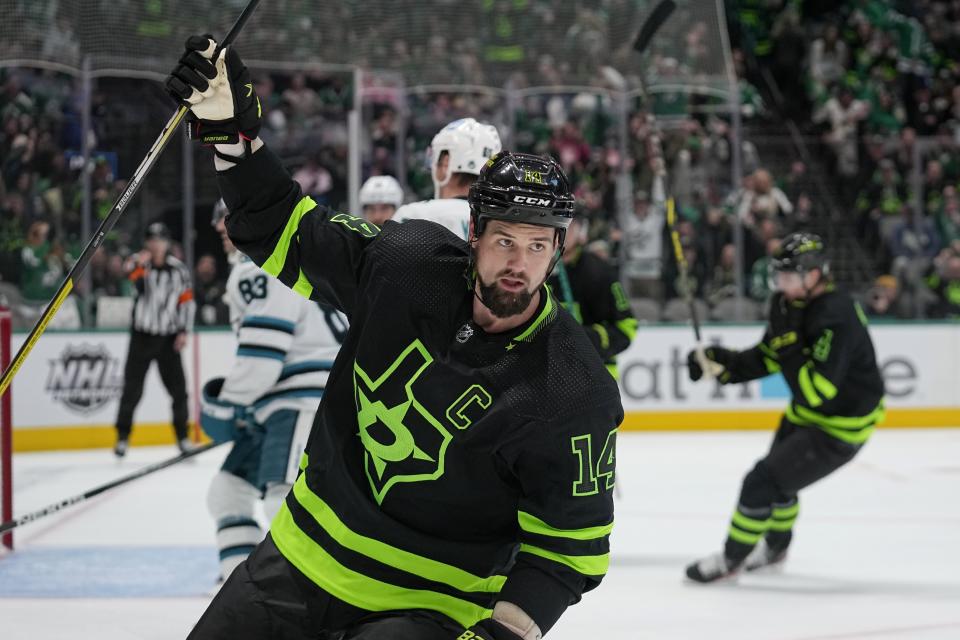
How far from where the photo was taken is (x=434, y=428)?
201 cm

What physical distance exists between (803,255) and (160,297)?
15.0ft

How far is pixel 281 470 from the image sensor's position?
12.3 ft

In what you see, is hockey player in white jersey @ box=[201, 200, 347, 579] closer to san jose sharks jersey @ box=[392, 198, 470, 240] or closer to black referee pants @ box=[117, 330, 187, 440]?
san jose sharks jersey @ box=[392, 198, 470, 240]

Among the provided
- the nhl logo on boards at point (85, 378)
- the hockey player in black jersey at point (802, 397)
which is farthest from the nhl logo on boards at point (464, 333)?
the nhl logo on boards at point (85, 378)

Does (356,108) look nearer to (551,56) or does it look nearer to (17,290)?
(551,56)

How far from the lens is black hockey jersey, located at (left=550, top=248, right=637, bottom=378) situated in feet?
16.5

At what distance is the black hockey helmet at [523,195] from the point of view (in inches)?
79.4

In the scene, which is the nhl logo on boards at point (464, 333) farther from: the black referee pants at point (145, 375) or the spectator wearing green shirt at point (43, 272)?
the spectator wearing green shirt at point (43, 272)

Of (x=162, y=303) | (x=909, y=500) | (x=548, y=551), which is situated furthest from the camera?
(x=162, y=303)

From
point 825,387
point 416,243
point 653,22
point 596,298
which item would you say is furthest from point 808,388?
point 416,243

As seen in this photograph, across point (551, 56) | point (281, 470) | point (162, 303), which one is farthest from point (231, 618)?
point (551, 56)

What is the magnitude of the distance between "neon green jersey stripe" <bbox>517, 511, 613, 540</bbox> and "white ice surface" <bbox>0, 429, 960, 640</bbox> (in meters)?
1.98

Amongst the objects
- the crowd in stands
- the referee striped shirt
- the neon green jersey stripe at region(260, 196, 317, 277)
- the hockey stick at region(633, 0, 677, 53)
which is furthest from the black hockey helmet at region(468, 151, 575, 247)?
the crowd in stands

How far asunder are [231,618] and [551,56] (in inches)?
329
